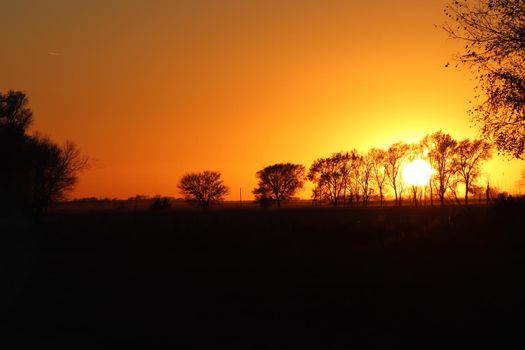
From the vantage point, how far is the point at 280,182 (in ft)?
516

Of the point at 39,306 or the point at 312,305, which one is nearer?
the point at 312,305

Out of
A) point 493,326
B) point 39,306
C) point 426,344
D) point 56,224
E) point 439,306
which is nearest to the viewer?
point 426,344

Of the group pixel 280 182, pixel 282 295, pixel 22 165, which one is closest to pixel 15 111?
pixel 22 165

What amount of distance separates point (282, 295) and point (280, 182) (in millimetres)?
142052

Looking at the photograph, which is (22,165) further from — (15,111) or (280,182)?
(280,182)

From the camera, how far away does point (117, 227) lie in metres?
42.1

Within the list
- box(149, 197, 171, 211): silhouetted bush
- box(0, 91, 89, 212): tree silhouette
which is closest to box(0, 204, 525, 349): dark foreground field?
box(0, 91, 89, 212): tree silhouette

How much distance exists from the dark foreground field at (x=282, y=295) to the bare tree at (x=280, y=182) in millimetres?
124928

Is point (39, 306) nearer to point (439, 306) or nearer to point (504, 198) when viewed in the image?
point (439, 306)

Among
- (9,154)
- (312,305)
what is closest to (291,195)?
(9,154)

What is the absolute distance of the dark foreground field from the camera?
1183 cm

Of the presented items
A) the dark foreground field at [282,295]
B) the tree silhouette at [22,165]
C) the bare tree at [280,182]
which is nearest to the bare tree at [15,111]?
the tree silhouette at [22,165]

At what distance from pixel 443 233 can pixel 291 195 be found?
127318 millimetres

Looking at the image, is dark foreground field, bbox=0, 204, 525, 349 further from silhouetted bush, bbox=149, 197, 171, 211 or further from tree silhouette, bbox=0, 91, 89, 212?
silhouetted bush, bbox=149, 197, 171, 211
